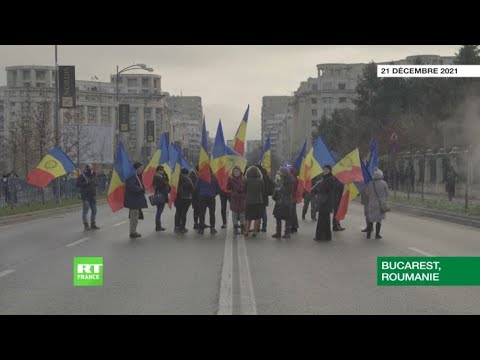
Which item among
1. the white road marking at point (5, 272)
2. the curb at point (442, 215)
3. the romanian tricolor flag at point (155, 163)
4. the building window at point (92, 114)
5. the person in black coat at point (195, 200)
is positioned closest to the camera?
the white road marking at point (5, 272)

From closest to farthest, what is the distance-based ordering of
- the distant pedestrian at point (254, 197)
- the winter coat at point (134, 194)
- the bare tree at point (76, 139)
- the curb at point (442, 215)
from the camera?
the winter coat at point (134, 194)
the distant pedestrian at point (254, 197)
the curb at point (442, 215)
the bare tree at point (76, 139)

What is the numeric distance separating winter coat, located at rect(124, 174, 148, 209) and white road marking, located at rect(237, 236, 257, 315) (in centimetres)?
340

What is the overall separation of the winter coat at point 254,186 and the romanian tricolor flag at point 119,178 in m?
2.82

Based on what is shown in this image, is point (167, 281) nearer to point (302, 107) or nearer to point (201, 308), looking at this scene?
point (201, 308)

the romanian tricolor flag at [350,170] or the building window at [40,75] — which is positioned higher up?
the building window at [40,75]

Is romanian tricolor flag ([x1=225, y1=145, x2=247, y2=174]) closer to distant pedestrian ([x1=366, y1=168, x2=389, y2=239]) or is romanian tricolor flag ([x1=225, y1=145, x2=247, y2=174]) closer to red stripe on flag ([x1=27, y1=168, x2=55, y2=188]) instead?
distant pedestrian ([x1=366, y1=168, x2=389, y2=239])

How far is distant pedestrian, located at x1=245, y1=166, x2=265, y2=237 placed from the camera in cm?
1678

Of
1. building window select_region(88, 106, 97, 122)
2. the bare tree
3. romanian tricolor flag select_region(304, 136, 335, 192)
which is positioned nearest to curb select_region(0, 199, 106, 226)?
the bare tree

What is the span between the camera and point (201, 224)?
17953 millimetres

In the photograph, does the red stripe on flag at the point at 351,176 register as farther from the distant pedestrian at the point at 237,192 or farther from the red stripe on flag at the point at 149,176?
the red stripe on flag at the point at 149,176

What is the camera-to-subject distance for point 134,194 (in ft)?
54.0

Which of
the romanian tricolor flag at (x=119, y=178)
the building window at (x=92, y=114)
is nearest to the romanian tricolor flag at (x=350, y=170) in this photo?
the romanian tricolor flag at (x=119, y=178)

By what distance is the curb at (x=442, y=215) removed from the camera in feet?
71.7
